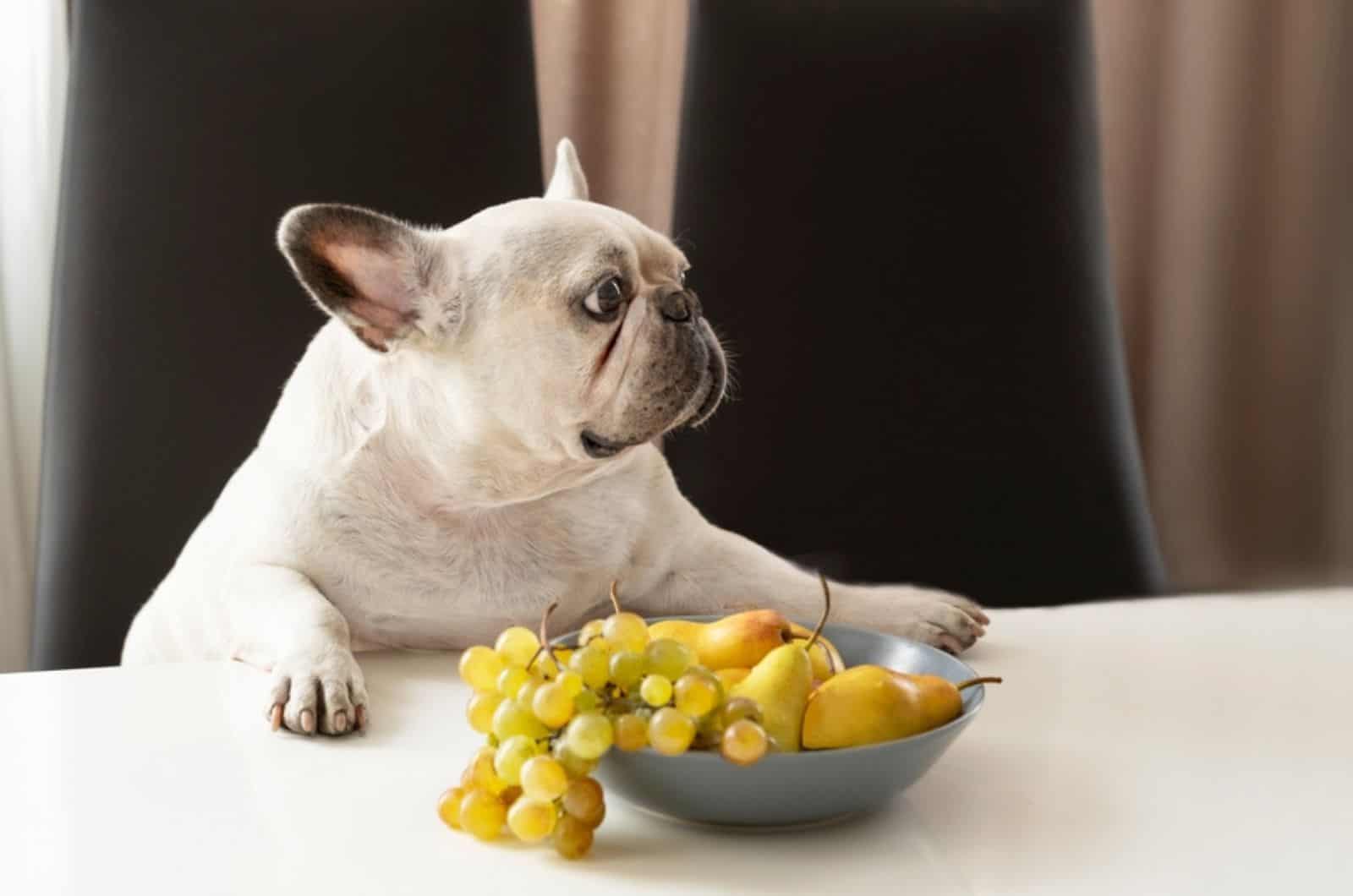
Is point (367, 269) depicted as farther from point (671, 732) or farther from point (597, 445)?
point (671, 732)

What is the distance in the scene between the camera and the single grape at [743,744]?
0.59 metres

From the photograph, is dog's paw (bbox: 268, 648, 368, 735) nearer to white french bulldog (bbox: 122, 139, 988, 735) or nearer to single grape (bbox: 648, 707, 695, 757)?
white french bulldog (bbox: 122, 139, 988, 735)

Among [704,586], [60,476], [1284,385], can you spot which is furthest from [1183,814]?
[1284,385]

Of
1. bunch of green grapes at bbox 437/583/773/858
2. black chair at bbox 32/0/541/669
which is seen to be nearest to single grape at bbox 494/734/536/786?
bunch of green grapes at bbox 437/583/773/858

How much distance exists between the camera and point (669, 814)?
2.13ft

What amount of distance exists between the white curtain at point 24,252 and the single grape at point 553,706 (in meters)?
1.52

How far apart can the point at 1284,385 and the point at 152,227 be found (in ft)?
5.91

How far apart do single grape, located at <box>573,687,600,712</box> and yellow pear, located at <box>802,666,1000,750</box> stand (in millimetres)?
94

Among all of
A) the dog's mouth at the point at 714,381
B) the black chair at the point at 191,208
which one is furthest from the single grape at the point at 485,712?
the black chair at the point at 191,208

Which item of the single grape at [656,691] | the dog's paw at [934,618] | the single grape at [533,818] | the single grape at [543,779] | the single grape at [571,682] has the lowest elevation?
the dog's paw at [934,618]

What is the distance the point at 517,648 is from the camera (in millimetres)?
695

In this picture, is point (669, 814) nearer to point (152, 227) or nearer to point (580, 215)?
point (580, 215)

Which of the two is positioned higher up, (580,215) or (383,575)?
(580,215)

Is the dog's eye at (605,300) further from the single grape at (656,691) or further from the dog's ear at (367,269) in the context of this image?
the single grape at (656,691)
